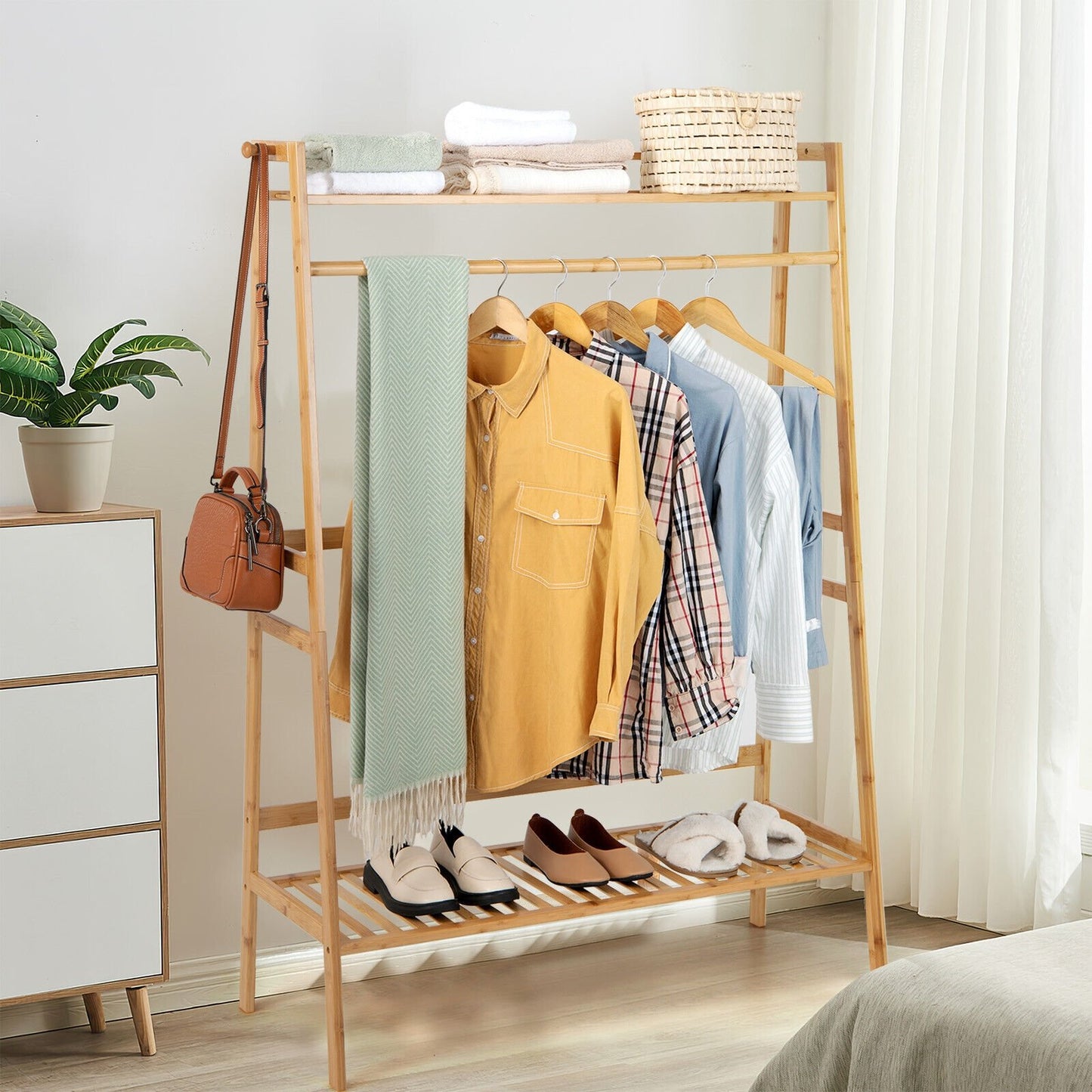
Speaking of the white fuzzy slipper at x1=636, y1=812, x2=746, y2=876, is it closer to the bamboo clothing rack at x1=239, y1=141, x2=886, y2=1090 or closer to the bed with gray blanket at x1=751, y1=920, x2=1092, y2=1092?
the bamboo clothing rack at x1=239, y1=141, x2=886, y2=1090

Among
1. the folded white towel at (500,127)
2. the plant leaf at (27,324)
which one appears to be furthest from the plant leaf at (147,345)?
the folded white towel at (500,127)

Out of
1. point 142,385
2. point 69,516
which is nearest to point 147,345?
point 142,385

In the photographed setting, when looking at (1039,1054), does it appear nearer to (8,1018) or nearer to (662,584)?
(662,584)

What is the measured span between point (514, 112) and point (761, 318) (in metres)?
1.00

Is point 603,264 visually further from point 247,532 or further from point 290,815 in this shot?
point 290,815

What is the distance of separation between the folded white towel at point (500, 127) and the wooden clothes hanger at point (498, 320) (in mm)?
222

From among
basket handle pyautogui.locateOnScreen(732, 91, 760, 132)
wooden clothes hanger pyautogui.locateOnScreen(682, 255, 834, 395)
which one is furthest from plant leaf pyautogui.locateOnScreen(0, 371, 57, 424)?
basket handle pyautogui.locateOnScreen(732, 91, 760, 132)

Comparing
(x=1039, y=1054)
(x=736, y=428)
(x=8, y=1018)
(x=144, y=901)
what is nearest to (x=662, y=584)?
(x=736, y=428)

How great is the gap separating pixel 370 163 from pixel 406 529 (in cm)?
61

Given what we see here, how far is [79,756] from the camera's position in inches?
94.2

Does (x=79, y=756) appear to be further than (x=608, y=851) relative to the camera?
No

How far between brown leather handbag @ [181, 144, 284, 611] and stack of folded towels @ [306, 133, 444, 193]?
0.34 ft

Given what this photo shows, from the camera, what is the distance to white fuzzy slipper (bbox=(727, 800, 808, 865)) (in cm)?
282

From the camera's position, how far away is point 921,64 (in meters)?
3.08
